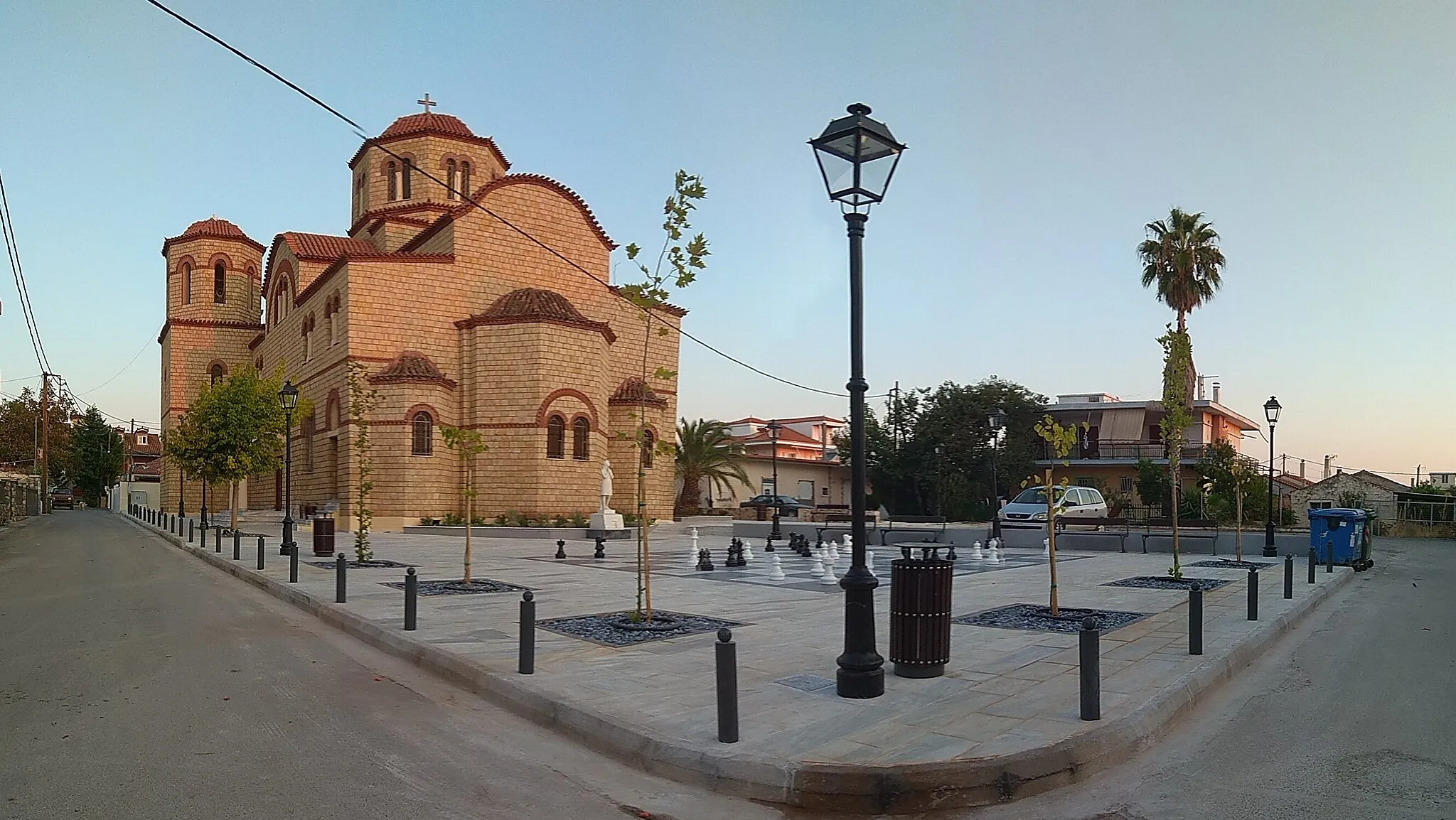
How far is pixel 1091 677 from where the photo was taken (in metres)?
6.24

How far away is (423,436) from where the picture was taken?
3397 cm

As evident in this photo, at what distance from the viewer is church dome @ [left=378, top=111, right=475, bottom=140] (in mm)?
40531

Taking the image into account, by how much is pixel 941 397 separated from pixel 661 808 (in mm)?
43702

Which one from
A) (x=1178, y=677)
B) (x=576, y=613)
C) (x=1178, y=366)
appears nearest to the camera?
(x=1178, y=677)

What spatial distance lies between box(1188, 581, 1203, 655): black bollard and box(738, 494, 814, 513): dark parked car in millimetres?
40543

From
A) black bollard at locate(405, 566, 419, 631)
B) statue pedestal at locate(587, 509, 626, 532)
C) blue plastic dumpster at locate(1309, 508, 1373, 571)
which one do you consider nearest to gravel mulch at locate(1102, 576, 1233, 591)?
blue plastic dumpster at locate(1309, 508, 1373, 571)

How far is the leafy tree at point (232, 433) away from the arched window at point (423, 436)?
12.2ft

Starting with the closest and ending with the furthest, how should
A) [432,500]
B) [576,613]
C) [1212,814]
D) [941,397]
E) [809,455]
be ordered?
[1212,814] → [576,613] → [432,500] → [941,397] → [809,455]

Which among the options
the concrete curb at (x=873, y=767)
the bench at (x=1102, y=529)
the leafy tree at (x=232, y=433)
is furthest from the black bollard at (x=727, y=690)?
the leafy tree at (x=232, y=433)

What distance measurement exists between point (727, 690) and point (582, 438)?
29.9 metres

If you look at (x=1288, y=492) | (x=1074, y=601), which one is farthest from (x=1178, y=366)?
(x=1288, y=492)

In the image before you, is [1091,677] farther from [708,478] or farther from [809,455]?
[809,455]

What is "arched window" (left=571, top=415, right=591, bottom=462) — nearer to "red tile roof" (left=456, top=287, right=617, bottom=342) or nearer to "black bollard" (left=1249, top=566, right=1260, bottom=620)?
"red tile roof" (left=456, top=287, right=617, bottom=342)

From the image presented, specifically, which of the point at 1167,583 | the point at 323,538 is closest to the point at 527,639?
the point at 1167,583
